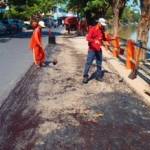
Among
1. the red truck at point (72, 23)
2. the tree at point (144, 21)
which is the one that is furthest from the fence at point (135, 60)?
the red truck at point (72, 23)

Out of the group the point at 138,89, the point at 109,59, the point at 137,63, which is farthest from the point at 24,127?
the point at 109,59

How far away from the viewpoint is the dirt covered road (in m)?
7.61

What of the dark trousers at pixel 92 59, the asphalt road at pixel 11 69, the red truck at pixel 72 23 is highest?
the dark trousers at pixel 92 59

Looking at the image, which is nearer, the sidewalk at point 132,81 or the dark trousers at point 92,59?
the sidewalk at point 132,81

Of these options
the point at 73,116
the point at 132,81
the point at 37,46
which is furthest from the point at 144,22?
the point at 73,116

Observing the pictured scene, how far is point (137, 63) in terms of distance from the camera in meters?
15.0

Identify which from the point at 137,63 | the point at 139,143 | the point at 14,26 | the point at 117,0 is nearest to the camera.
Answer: the point at 139,143

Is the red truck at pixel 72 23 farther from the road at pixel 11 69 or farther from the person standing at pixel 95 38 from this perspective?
the person standing at pixel 95 38

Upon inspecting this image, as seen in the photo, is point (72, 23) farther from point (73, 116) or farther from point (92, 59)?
point (73, 116)

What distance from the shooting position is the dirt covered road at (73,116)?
7.61 metres

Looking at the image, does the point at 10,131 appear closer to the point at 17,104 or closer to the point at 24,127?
the point at 24,127

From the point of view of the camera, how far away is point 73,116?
9.38 m

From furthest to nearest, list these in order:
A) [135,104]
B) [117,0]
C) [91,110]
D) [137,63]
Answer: [117,0], [137,63], [135,104], [91,110]

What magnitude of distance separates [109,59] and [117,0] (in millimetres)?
8604
